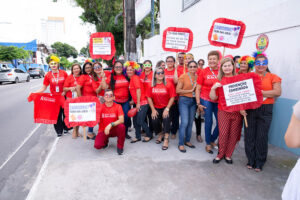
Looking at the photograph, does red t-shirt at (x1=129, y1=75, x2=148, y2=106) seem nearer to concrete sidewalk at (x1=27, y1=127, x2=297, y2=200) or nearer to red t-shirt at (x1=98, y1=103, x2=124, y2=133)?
red t-shirt at (x1=98, y1=103, x2=124, y2=133)

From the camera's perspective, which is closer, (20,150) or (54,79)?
(20,150)

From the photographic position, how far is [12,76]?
1738 cm

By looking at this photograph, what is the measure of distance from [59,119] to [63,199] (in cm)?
267

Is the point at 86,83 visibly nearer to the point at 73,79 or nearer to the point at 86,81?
the point at 86,81

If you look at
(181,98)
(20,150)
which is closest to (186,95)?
(181,98)

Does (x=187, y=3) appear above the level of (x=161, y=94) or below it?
above

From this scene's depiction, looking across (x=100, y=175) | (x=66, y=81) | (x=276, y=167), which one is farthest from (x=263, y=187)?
(x=66, y=81)

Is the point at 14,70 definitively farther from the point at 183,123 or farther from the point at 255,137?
the point at 255,137

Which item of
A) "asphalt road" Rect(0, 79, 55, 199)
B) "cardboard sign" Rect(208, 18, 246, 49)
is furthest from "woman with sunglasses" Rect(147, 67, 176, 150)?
"asphalt road" Rect(0, 79, 55, 199)

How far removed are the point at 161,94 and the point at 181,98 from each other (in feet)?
1.35

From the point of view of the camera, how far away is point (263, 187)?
2629mm

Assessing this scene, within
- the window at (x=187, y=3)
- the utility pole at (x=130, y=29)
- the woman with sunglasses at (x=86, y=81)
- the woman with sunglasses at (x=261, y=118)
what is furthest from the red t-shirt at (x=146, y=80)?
the window at (x=187, y=3)

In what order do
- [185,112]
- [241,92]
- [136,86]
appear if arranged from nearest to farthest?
[241,92] < [185,112] < [136,86]

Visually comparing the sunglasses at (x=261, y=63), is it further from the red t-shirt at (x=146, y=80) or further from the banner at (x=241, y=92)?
the red t-shirt at (x=146, y=80)
